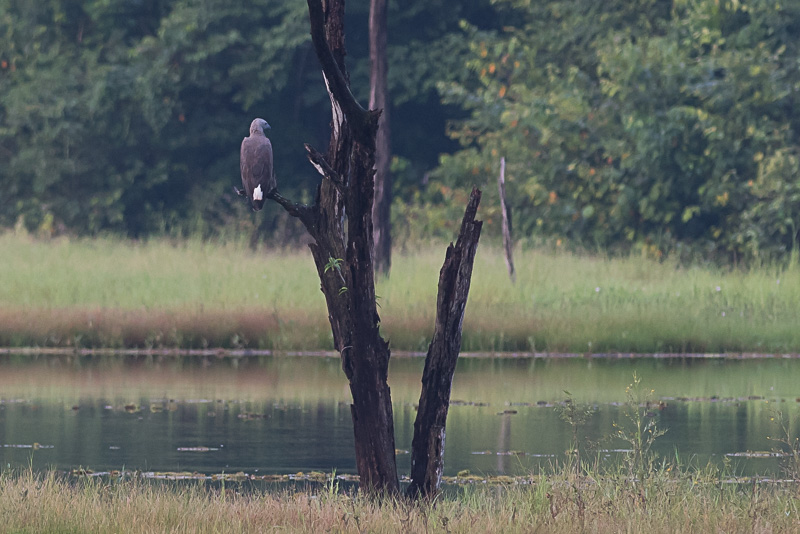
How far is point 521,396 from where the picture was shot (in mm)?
16531

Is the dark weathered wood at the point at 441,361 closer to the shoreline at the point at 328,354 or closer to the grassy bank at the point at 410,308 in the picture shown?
the shoreline at the point at 328,354

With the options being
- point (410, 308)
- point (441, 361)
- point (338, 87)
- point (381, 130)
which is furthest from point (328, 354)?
point (338, 87)

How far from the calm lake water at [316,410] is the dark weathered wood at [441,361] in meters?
2.24

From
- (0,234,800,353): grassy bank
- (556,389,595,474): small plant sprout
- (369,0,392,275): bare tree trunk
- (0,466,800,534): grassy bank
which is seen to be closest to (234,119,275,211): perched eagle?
(556,389,595,474): small plant sprout

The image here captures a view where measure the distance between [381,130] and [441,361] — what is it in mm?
17395

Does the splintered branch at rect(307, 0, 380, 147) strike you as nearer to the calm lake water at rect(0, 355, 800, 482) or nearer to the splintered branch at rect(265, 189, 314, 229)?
the splintered branch at rect(265, 189, 314, 229)

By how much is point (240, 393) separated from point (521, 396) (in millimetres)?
3138

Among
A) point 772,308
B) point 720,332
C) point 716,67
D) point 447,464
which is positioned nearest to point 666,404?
point 447,464

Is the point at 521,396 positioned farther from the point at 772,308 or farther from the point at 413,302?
the point at 772,308

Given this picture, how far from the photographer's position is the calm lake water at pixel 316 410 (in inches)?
502

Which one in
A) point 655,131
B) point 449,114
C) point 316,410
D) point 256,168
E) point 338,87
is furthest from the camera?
point 449,114

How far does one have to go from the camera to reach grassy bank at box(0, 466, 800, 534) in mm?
8531

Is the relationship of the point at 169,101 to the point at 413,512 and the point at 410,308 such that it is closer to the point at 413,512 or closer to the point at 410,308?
the point at 410,308

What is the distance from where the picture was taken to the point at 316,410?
1582cm
